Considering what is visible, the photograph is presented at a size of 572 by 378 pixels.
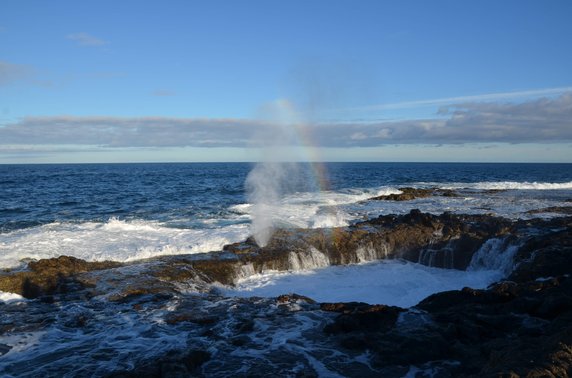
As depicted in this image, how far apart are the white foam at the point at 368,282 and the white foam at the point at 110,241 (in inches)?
167

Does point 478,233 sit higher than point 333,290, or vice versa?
point 478,233

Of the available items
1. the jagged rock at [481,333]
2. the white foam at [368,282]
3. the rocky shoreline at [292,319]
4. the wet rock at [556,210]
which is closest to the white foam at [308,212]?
the white foam at [368,282]

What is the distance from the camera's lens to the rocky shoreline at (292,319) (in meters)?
7.64

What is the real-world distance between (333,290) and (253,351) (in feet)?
19.4

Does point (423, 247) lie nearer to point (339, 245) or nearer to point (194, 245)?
point (339, 245)

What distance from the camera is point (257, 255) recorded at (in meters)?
16.4

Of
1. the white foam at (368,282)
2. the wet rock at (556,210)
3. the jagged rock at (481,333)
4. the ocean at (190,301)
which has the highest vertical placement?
the wet rock at (556,210)

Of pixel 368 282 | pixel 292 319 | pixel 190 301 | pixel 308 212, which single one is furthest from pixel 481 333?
pixel 308 212

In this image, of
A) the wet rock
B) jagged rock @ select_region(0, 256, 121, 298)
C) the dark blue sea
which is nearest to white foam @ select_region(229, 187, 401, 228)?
the dark blue sea

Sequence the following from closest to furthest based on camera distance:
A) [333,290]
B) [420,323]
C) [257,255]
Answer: [420,323]
[333,290]
[257,255]

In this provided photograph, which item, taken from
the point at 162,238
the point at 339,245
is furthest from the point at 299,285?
the point at 162,238

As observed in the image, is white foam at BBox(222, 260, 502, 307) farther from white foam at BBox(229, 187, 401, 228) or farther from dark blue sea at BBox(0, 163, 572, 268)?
white foam at BBox(229, 187, 401, 228)

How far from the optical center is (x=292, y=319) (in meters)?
10.2

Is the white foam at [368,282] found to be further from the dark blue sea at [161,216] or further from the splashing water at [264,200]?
the dark blue sea at [161,216]
